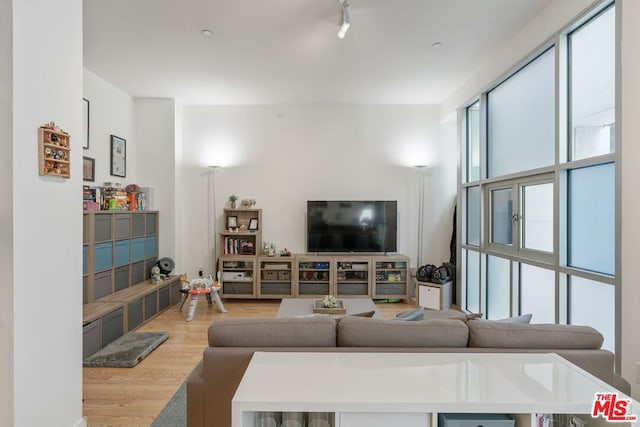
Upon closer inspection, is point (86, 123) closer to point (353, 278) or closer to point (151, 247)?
point (151, 247)

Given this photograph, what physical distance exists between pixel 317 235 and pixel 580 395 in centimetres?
420

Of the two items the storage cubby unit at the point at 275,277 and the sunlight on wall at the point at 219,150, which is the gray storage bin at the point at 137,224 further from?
the storage cubby unit at the point at 275,277

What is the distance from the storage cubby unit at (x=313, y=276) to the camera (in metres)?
5.04

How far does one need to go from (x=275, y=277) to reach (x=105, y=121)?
3.16m

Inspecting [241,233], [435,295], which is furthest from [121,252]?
[435,295]

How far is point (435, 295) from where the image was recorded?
14.9 ft

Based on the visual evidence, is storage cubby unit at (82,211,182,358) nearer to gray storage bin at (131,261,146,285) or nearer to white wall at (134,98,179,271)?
gray storage bin at (131,261,146,285)

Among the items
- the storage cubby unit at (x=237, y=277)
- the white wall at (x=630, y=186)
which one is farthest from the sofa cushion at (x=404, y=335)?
the storage cubby unit at (x=237, y=277)

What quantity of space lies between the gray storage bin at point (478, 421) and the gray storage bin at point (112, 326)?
3.36 metres

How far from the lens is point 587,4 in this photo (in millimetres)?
2434

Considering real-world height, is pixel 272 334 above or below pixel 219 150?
below

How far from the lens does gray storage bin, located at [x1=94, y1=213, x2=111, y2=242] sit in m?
3.75

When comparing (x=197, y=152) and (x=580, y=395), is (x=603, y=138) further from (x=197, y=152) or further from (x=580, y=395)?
(x=197, y=152)

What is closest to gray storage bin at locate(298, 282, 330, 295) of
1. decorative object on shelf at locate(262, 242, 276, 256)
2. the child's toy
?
decorative object on shelf at locate(262, 242, 276, 256)
